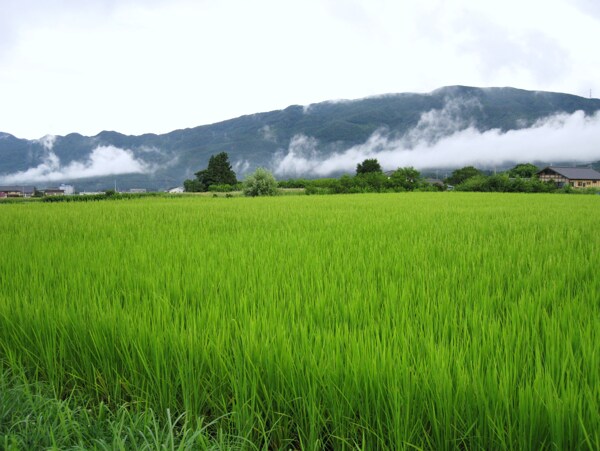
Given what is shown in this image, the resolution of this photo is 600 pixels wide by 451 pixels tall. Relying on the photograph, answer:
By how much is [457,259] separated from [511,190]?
38807 millimetres

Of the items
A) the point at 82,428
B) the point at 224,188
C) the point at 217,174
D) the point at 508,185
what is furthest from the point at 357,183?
the point at 82,428

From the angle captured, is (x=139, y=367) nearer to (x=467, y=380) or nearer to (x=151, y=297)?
(x=151, y=297)

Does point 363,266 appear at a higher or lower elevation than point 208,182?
lower

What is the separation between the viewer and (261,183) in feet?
109

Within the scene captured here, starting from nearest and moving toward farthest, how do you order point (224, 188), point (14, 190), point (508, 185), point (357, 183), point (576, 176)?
point (508, 185), point (357, 183), point (224, 188), point (576, 176), point (14, 190)

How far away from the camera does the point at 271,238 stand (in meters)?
5.46

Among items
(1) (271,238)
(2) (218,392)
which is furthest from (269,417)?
(1) (271,238)

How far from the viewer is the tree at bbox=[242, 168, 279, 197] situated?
110ft

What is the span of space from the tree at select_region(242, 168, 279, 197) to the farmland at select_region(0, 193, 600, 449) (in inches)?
1171

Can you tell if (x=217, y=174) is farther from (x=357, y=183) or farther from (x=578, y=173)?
(x=578, y=173)

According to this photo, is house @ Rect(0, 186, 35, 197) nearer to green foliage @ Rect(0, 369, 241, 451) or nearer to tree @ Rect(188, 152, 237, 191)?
tree @ Rect(188, 152, 237, 191)

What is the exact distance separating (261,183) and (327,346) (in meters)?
32.2

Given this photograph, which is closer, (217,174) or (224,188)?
(224,188)

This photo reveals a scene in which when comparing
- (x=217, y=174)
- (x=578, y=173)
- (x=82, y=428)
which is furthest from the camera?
(x=578, y=173)
